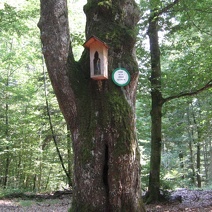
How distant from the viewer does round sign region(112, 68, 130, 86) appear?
3.74 metres

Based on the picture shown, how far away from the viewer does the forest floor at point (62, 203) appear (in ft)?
20.9

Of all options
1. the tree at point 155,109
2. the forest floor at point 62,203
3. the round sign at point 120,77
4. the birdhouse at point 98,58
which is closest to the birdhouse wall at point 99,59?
the birdhouse at point 98,58

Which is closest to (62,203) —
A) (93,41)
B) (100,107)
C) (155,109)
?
(155,109)

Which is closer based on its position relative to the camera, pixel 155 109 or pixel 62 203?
pixel 155 109

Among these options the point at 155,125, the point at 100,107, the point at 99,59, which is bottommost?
the point at 155,125

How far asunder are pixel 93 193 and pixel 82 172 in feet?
1.05

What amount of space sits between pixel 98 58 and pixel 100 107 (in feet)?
2.36

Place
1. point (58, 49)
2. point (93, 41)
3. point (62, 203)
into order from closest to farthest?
point (93, 41)
point (58, 49)
point (62, 203)

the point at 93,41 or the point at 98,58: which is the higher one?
the point at 93,41

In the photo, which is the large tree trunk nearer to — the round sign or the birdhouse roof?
the round sign

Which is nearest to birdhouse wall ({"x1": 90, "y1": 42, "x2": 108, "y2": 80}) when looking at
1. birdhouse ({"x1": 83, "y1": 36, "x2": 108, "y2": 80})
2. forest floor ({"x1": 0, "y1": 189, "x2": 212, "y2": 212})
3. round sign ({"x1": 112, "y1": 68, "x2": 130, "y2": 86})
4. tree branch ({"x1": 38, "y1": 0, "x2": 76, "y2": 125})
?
birdhouse ({"x1": 83, "y1": 36, "x2": 108, "y2": 80})

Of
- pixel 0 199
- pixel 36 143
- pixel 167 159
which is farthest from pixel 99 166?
pixel 167 159

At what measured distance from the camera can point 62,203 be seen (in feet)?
26.1

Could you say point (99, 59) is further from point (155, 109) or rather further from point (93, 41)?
point (155, 109)
